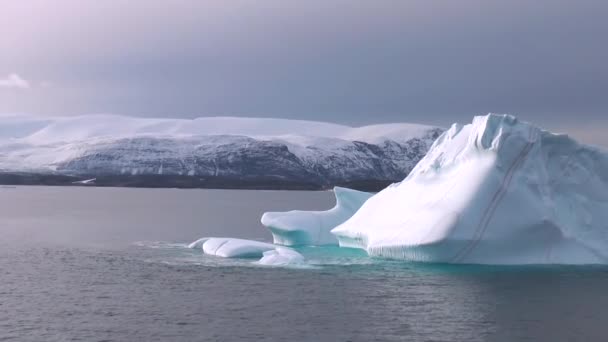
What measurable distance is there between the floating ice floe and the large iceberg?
289cm

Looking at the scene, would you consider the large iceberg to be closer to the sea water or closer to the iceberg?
the sea water

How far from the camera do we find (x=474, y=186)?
80.7 feet

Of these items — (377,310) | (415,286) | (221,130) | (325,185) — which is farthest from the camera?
(221,130)

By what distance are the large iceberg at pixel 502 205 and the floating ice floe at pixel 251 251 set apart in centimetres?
289

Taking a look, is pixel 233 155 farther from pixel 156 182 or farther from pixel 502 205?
pixel 502 205

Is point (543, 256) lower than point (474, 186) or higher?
lower

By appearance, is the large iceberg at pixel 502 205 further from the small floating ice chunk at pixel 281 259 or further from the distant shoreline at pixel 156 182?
the distant shoreline at pixel 156 182

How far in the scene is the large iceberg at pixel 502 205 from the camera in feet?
79.2

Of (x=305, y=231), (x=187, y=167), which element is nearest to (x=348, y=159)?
(x=187, y=167)

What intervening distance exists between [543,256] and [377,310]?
8.29 meters

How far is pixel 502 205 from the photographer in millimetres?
24469

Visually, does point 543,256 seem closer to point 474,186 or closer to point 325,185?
point 474,186

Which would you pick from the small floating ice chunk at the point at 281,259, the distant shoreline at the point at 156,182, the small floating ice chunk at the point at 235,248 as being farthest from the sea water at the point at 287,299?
the distant shoreline at the point at 156,182

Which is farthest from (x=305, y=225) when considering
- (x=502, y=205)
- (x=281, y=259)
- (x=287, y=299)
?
(x=287, y=299)
